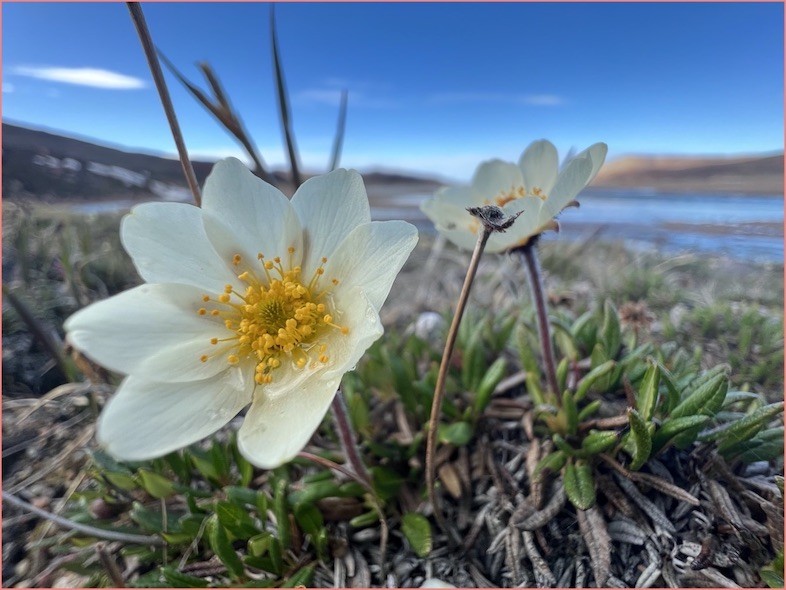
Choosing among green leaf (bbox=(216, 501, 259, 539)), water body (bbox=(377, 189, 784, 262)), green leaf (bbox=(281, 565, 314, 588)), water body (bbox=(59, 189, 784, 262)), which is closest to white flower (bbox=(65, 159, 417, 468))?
green leaf (bbox=(216, 501, 259, 539))

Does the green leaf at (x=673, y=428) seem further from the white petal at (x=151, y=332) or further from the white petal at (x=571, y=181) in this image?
the white petal at (x=151, y=332)

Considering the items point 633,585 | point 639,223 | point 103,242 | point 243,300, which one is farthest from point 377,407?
point 639,223

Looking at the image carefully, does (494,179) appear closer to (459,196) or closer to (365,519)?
(459,196)

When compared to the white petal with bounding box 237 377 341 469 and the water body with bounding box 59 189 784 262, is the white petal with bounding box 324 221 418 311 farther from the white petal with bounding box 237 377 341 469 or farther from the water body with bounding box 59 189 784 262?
the water body with bounding box 59 189 784 262

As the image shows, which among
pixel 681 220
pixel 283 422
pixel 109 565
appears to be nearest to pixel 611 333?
pixel 283 422

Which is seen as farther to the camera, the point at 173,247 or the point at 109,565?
the point at 109,565

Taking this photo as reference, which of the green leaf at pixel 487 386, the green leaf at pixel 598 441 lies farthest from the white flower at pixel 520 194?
the green leaf at pixel 598 441
